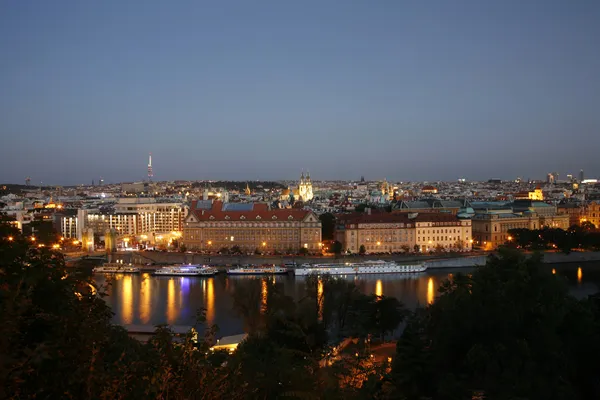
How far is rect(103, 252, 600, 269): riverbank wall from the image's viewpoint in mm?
20281

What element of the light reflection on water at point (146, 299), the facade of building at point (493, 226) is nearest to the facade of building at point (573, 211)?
the facade of building at point (493, 226)

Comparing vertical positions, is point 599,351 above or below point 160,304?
above

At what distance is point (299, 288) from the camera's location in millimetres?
15648

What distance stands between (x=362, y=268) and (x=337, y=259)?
2096 mm

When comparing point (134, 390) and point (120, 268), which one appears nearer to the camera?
point (134, 390)

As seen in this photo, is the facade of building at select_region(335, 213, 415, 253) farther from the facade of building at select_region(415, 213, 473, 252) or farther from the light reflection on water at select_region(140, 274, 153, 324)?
the light reflection on water at select_region(140, 274, 153, 324)

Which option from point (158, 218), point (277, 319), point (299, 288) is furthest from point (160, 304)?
point (158, 218)

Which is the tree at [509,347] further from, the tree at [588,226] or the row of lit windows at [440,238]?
the tree at [588,226]

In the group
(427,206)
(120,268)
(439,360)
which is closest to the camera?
(439,360)

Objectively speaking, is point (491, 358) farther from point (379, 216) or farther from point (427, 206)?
point (427, 206)

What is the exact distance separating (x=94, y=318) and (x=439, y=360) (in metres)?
4.34

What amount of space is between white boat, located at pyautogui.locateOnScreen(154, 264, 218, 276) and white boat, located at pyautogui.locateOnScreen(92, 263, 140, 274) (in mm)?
1199

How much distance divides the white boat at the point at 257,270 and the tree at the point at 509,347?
12172 mm

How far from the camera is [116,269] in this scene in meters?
19.9
